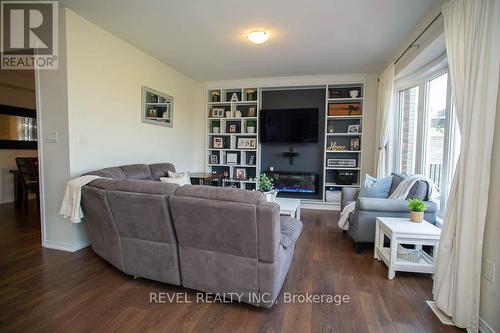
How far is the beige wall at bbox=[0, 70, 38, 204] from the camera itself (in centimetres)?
494

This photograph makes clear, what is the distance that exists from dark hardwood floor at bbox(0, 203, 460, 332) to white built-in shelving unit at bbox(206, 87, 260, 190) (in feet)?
9.80

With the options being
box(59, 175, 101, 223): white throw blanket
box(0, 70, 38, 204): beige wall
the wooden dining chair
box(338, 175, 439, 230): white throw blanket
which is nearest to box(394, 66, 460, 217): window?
box(338, 175, 439, 230): white throw blanket

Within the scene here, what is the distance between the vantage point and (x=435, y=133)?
10.2ft

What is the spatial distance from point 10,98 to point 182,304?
5880 mm

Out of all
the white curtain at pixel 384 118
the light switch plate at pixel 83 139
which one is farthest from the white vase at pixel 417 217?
the light switch plate at pixel 83 139

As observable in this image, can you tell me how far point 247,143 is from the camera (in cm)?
551

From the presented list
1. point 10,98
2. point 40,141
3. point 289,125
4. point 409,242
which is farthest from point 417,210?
point 10,98

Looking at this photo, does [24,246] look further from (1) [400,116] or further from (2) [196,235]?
(1) [400,116]

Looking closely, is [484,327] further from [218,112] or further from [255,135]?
[218,112]

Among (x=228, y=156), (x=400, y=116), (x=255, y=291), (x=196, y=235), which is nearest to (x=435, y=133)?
(x=400, y=116)

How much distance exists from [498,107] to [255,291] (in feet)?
6.55

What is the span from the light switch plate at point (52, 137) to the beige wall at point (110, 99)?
18 centimetres

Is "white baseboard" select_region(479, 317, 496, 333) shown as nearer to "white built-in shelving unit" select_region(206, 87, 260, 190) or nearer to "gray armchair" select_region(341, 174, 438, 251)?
"gray armchair" select_region(341, 174, 438, 251)

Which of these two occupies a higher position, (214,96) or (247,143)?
(214,96)
